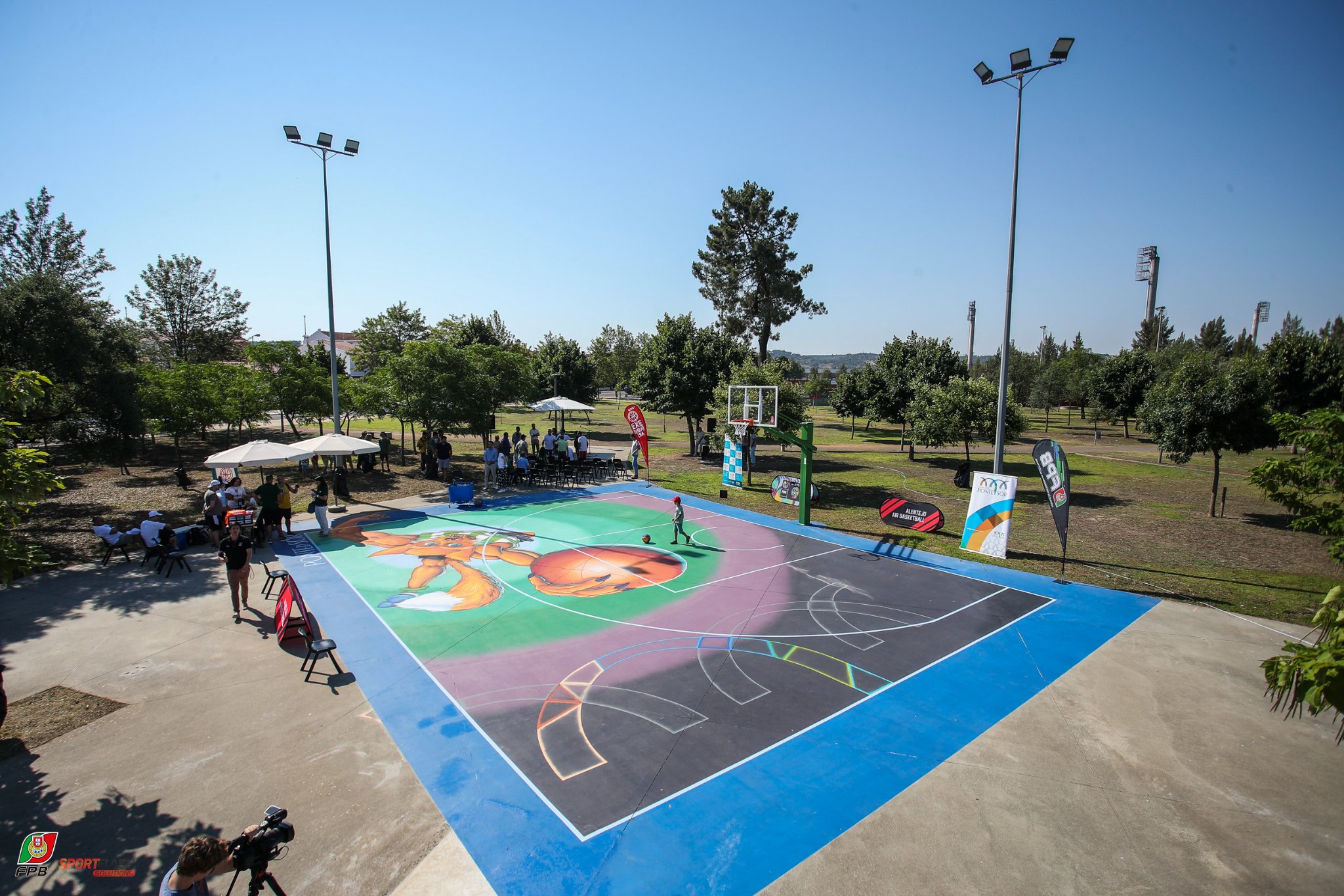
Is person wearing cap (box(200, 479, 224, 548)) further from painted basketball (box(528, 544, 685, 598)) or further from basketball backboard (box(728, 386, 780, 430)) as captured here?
basketball backboard (box(728, 386, 780, 430))

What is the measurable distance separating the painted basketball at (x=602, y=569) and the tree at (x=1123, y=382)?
46573 millimetres

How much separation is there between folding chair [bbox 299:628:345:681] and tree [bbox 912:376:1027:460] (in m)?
28.1

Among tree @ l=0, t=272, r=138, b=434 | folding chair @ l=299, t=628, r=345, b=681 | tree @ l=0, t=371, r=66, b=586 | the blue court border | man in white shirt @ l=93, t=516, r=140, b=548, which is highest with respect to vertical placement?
tree @ l=0, t=272, r=138, b=434

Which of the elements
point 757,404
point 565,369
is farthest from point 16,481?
point 565,369

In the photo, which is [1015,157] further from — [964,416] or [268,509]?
[268,509]

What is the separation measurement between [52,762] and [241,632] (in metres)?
3.89

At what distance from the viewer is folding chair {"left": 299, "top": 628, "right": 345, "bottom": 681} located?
9.58 meters

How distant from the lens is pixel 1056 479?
48.6ft

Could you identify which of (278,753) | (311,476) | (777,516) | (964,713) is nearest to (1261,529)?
(777,516)

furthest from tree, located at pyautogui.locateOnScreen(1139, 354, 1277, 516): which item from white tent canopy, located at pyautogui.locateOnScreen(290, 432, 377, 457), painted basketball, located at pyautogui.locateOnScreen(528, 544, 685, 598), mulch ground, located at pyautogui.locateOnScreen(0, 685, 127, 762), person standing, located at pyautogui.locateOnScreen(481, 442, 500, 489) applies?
mulch ground, located at pyautogui.locateOnScreen(0, 685, 127, 762)

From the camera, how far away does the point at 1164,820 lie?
6.91 metres

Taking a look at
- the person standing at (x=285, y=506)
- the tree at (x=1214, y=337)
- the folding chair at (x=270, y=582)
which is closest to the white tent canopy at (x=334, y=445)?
the person standing at (x=285, y=506)

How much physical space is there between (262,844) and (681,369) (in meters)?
29.2

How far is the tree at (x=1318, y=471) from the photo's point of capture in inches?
225
